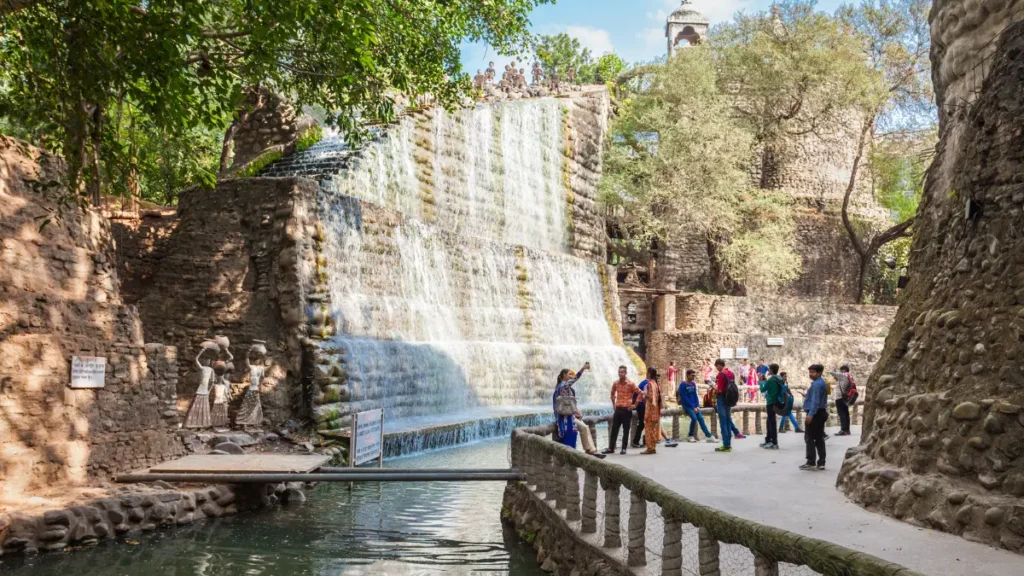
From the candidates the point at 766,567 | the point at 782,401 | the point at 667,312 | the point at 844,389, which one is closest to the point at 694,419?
the point at 782,401

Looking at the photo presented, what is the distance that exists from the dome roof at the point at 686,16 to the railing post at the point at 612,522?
219ft

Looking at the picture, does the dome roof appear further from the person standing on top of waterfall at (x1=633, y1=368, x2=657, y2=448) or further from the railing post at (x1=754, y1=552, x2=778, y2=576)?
the railing post at (x1=754, y1=552, x2=778, y2=576)

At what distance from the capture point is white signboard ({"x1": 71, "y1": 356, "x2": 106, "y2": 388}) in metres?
10.1

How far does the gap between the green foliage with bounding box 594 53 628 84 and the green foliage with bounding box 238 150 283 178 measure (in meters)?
28.6

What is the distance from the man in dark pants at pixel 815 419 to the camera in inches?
427

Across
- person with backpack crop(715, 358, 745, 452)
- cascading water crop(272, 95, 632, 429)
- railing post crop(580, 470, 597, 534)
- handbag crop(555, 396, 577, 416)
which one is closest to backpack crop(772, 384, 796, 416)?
person with backpack crop(715, 358, 745, 452)

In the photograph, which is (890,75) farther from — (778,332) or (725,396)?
(725,396)

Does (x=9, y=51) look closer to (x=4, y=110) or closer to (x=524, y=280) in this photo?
(x=4, y=110)

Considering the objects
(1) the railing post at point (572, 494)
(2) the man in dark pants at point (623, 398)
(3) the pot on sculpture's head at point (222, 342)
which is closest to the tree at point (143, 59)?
(3) the pot on sculpture's head at point (222, 342)

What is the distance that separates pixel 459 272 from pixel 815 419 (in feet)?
42.8

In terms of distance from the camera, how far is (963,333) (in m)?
8.07

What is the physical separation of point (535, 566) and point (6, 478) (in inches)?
220

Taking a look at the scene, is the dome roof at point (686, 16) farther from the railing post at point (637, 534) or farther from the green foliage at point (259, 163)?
the railing post at point (637, 534)

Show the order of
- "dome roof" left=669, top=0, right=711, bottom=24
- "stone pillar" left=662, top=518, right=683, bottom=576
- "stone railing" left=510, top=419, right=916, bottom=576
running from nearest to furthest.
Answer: "stone railing" left=510, top=419, right=916, bottom=576, "stone pillar" left=662, top=518, right=683, bottom=576, "dome roof" left=669, top=0, right=711, bottom=24
